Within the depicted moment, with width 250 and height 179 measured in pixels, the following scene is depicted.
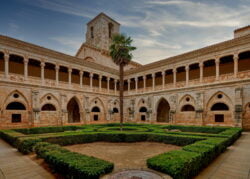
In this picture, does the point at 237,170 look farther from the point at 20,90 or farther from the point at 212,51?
the point at 20,90

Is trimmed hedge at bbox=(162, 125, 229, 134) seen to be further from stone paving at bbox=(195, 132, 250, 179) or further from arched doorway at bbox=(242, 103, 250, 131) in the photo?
stone paving at bbox=(195, 132, 250, 179)

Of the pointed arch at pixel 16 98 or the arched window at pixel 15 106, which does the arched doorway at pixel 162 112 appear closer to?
the pointed arch at pixel 16 98

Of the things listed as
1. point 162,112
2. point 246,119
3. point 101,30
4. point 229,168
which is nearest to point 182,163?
point 229,168

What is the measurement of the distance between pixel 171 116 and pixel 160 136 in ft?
39.1

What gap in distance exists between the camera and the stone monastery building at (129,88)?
57.3 ft

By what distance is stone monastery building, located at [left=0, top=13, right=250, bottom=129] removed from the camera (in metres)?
17.5

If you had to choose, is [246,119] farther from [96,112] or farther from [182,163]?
[96,112]

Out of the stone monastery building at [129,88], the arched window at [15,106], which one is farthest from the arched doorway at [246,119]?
the arched window at [15,106]

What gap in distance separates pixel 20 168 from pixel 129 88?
25.3 m

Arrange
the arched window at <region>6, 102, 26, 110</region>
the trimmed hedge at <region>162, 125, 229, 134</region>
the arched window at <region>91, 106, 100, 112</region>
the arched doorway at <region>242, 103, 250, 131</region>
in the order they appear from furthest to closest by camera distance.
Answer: the arched window at <region>91, 106, 100, 112</region> < the arched window at <region>6, 102, 26, 110</region> < the arched doorway at <region>242, 103, 250, 131</region> < the trimmed hedge at <region>162, 125, 229, 134</region>

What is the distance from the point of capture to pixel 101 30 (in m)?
35.7

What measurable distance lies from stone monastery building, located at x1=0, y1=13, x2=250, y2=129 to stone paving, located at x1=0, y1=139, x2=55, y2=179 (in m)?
12.8

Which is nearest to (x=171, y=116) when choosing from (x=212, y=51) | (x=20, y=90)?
(x=212, y=51)

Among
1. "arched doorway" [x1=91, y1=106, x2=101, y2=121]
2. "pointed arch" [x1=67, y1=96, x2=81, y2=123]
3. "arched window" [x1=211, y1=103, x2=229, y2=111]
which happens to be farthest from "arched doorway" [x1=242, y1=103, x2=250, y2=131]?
"pointed arch" [x1=67, y1=96, x2=81, y2=123]
